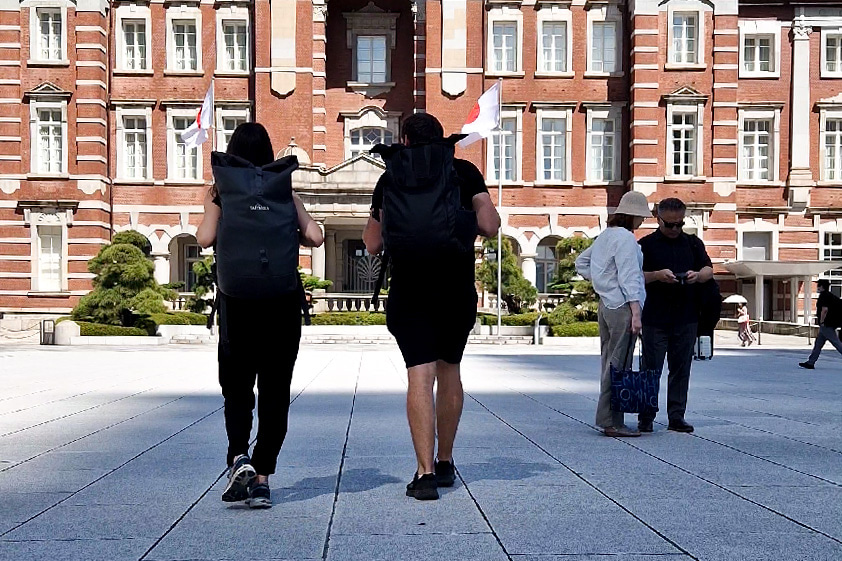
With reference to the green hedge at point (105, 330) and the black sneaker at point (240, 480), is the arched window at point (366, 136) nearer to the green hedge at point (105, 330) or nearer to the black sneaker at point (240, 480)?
the green hedge at point (105, 330)

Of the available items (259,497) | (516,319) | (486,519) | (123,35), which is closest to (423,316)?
(486,519)

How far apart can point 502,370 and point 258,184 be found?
13871 mm

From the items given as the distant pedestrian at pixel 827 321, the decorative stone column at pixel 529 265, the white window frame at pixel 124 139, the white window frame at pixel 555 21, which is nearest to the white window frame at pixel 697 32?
the white window frame at pixel 555 21

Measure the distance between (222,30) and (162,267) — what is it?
373 inches

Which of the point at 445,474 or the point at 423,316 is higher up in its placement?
the point at 423,316

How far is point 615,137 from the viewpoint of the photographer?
140 feet

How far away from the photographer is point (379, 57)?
43.6 meters

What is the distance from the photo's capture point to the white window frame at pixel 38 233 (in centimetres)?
4072

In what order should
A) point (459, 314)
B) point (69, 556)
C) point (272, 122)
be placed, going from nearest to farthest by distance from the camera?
point (69, 556), point (459, 314), point (272, 122)

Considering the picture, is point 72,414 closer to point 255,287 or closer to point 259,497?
point 259,497

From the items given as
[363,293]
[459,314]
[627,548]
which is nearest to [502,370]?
[459,314]

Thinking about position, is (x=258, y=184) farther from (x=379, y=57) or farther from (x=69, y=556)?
(x=379, y=57)

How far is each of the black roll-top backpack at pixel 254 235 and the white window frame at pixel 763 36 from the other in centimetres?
4035

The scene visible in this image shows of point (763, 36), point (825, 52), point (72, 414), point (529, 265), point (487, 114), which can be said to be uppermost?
point (763, 36)
